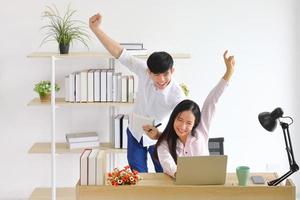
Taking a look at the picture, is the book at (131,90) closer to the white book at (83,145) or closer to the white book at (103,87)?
the white book at (103,87)

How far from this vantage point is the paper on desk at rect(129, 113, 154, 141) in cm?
422

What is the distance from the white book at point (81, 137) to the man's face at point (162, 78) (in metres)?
1.39

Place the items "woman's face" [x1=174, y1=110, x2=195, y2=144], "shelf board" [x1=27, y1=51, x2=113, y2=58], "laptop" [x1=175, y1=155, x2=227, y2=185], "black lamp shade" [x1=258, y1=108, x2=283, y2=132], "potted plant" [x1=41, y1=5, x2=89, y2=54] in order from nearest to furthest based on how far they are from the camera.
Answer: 1. "laptop" [x1=175, y1=155, x2=227, y2=185]
2. "black lamp shade" [x1=258, y1=108, x2=283, y2=132]
3. "woman's face" [x1=174, y1=110, x2=195, y2=144]
4. "shelf board" [x1=27, y1=51, x2=113, y2=58]
5. "potted plant" [x1=41, y1=5, x2=89, y2=54]

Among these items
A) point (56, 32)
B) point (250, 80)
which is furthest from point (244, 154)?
point (56, 32)

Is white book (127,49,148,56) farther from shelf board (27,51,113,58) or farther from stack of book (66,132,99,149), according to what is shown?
stack of book (66,132,99,149)

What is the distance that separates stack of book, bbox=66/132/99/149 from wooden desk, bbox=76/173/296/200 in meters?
2.28

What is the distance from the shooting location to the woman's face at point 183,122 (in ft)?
12.7

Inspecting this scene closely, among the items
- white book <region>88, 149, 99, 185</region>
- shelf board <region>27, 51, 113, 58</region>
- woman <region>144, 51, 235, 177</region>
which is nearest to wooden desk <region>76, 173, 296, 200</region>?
white book <region>88, 149, 99, 185</region>

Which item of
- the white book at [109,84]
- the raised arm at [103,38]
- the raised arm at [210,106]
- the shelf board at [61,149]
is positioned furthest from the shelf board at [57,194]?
the raised arm at [210,106]

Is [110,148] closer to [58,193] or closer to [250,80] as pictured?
[58,193]

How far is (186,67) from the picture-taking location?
19.1 feet

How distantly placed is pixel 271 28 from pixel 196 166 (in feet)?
9.13

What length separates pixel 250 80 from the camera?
5.86m

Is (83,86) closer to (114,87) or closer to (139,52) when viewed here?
(114,87)
